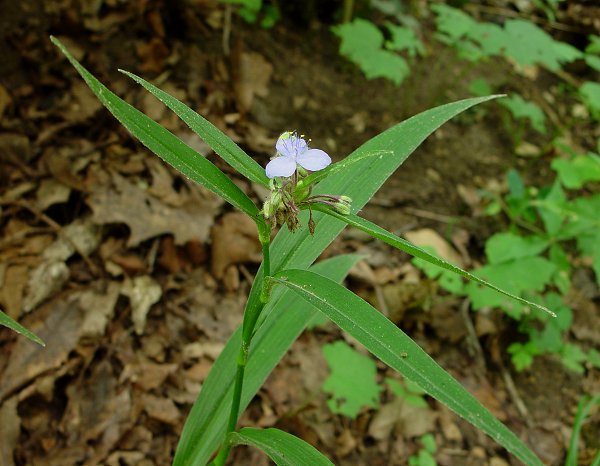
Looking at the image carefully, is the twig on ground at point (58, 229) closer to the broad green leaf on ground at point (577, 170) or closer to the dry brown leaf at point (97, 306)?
the dry brown leaf at point (97, 306)

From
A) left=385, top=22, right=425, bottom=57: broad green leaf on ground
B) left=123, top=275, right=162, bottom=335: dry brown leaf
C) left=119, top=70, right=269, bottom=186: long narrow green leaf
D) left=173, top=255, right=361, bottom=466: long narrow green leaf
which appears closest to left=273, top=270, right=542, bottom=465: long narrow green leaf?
left=119, top=70, right=269, bottom=186: long narrow green leaf

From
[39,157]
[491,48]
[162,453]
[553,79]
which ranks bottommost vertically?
[162,453]

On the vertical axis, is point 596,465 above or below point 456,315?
below

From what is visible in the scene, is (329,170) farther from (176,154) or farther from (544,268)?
(544,268)

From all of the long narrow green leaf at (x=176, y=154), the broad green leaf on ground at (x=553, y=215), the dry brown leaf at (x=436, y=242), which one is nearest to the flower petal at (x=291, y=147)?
the long narrow green leaf at (x=176, y=154)

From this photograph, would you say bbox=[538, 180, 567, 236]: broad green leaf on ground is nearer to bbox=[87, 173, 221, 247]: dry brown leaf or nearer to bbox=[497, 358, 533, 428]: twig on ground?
bbox=[497, 358, 533, 428]: twig on ground

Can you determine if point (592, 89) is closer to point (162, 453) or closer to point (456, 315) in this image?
point (456, 315)

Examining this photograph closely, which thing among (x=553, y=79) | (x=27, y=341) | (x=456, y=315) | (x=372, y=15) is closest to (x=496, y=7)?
(x=553, y=79)
